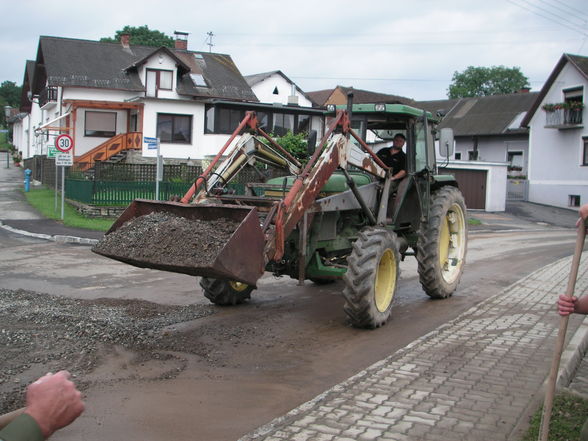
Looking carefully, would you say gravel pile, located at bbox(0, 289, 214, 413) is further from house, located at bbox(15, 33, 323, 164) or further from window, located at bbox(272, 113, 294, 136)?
window, located at bbox(272, 113, 294, 136)

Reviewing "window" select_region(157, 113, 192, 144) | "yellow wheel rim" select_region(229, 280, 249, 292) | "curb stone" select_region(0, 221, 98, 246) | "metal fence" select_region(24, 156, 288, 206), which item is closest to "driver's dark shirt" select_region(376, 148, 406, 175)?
Answer: "yellow wheel rim" select_region(229, 280, 249, 292)

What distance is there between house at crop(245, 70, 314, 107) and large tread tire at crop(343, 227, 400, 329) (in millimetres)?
39912

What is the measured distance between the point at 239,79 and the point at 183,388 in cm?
3939

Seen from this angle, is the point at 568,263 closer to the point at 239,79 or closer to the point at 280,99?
the point at 239,79

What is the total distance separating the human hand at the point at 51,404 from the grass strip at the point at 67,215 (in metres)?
17.5

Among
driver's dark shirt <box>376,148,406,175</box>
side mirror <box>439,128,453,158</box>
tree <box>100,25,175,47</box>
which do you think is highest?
tree <box>100,25,175,47</box>

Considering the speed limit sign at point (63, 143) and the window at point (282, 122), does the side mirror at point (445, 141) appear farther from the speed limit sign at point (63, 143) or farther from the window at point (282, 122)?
the window at point (282, 122)

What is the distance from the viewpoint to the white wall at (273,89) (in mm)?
47625

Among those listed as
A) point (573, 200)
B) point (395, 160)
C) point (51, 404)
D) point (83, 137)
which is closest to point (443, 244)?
point (395, 160)

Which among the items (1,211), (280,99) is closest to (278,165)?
(1,211)

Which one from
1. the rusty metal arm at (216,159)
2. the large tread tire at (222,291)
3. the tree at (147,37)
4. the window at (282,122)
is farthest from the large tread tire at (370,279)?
the tree at (147,37)

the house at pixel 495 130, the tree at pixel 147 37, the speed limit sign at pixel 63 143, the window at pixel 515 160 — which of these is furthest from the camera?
the tree at pixel 147 37

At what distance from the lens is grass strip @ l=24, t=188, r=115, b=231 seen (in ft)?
64.0

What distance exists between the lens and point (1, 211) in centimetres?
2320
